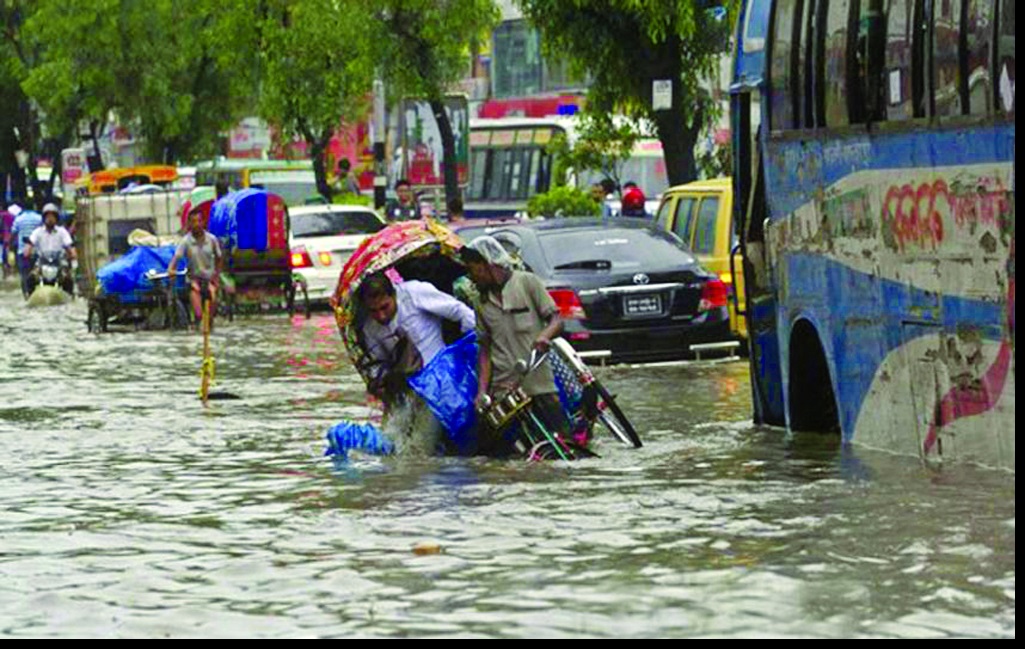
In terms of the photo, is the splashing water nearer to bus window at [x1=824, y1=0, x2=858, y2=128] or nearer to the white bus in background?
bus window at [x1=824, y1=0, x2=858, y2=128]

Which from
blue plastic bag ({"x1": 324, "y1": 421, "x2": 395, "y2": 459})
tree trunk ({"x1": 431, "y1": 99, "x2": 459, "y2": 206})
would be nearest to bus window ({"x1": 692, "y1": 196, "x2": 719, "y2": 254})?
blue plastic bag ({"x1": 324, "y1": 421, "x2": 395, "y2": 459})

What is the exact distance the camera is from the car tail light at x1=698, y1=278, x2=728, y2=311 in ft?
83.1

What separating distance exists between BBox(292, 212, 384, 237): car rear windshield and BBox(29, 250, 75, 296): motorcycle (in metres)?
8.79

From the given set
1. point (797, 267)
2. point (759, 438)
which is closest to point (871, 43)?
point (797, 267)

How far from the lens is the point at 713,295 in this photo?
25391 millimetres

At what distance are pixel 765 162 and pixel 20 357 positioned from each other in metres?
15.7

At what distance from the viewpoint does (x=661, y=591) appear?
10.7 meters

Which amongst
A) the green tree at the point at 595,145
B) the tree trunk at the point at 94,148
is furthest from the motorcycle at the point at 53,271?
the tree trunk at the point at 94,148

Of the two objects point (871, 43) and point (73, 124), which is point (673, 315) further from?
point (73, 124)

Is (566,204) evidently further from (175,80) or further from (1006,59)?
(175,80)

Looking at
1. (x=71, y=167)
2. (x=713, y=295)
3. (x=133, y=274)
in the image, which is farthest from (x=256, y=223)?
(x=71, y=167)

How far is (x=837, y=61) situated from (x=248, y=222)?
24110 millimetres

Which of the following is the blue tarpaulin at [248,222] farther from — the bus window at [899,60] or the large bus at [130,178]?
the large bus at [130,178]

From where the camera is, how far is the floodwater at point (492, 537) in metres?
10.2
